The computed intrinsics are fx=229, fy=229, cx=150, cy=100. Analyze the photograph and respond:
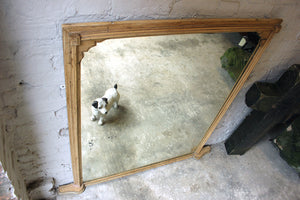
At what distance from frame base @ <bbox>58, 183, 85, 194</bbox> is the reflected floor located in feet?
0.49

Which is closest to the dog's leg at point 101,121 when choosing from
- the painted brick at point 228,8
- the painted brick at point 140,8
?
the painted brick at point 140,8

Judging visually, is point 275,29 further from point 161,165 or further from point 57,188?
point 57,188

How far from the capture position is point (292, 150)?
8.75ft

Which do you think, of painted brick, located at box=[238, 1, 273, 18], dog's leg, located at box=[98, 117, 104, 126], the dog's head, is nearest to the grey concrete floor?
dog's leg, located at box=[98, 117, 104, 126]

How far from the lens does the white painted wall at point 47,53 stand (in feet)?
3.27

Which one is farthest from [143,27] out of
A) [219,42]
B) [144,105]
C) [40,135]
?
[144,105]

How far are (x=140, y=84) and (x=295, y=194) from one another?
7.37ft

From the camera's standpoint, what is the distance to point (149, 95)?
2.92 m

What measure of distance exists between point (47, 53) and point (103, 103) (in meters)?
1.22

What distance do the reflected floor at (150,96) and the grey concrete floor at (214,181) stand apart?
0.52ft

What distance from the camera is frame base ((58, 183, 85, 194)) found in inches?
83.7

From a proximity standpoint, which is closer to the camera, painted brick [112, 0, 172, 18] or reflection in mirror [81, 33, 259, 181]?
painted brick [112, 0, 172, 18]

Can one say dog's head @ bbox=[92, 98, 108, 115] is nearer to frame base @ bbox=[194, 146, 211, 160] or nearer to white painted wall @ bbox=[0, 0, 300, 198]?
white painted wall @ bbox=[0, 0, 300, 198]

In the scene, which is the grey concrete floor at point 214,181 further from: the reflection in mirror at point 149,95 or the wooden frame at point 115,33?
the wooden frame at point 115,33
